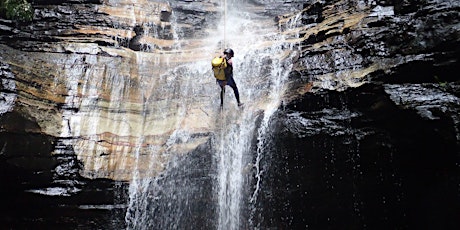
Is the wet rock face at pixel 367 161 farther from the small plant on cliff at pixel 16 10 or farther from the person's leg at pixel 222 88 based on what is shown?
the small plant on cliff at pixel 16 10

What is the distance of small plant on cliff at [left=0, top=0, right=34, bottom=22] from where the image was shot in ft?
34.0

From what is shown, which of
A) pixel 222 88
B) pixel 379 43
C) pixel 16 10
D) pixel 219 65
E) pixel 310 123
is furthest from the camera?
pixel 16 10

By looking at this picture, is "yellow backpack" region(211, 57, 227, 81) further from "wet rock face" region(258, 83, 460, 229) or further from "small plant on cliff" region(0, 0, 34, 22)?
"small plant on cliff" region(0, 0, 34, 22)

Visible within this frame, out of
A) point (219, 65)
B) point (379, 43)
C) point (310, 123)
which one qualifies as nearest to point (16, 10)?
point (219, 65)

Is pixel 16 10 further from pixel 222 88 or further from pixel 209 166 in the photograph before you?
pixel 209 166

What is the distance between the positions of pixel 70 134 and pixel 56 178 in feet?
3.54

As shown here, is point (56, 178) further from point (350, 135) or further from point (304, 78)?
point (350, 135)

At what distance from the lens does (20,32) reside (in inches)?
404

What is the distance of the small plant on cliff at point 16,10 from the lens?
10.4m

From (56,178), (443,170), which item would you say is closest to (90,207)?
(56,178)

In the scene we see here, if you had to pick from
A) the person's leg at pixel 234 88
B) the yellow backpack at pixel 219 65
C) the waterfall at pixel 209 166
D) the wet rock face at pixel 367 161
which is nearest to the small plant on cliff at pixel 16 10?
the waterfall at pixel 209 166

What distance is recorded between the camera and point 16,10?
1043 centimetres

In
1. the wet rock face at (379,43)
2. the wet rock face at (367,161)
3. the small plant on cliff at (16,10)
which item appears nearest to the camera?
the wet rock face at (367,161)

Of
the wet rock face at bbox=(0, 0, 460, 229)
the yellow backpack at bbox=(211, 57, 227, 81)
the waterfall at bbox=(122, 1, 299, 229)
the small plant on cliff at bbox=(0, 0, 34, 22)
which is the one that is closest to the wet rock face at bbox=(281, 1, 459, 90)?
the wet rock face at bbox=(0, 0, 460, 229)
